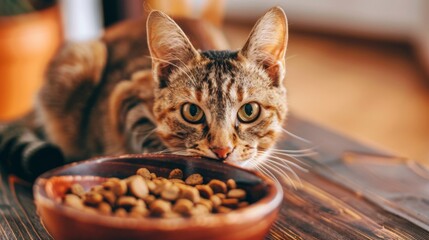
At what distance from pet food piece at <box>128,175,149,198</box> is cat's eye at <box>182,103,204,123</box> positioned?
0.27 metres

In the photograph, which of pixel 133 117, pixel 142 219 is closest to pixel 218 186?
pixel 142 219

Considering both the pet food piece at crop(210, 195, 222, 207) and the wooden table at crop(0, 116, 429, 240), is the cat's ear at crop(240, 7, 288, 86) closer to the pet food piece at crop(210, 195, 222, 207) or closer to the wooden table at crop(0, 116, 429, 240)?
the wooden table at crop(0, 116, 429, 240)

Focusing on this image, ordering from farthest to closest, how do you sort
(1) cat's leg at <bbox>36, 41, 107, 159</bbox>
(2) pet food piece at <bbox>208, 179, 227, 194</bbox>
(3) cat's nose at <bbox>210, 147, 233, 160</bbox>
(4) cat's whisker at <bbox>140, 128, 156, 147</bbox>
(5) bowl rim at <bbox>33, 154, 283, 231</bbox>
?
(1) cat's leg at <bbox>36, 41, 107, 159</bbox> → (4) cat's whisker at <bbox>140, 128, 156, 147</bbox> → (3) cat's nose at <bbox>210, 147, 233, 160</bbox> → (2) pet food piece at <bbox>208, 179, 227, 194</bbox> → (5) bowl rim at <bbox>33, 154, 283, 231</bbox>

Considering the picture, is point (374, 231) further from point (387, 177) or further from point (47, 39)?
point (47, 39)

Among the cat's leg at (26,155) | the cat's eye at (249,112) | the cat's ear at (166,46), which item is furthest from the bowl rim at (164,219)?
the cat's leg at (26,155)

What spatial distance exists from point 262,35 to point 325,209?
15.7 inches

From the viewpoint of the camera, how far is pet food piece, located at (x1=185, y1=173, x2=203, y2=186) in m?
1.10

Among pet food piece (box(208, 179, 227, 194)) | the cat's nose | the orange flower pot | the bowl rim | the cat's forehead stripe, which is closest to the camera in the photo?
the bowl rim

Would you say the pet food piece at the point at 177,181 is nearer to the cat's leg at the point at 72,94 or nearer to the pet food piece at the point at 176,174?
the pet food piece at the point at 176,174

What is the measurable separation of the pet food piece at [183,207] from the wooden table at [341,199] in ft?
0.92

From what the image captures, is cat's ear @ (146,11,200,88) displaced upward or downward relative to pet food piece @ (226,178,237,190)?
upward

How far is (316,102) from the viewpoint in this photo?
328cm

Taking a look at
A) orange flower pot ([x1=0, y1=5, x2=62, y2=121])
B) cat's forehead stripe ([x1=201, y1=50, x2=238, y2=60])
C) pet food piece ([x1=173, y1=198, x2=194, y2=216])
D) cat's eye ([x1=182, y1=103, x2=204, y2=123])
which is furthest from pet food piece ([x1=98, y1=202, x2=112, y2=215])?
orange flower pot ([x1=0, y1=5, x2=62, y2=121])

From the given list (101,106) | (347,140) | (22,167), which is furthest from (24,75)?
(347,140)
